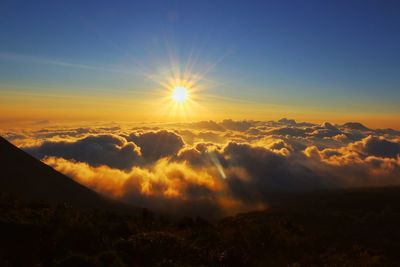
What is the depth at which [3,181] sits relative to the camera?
6912cm

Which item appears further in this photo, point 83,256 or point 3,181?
point 3,181

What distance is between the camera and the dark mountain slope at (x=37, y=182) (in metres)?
71.6

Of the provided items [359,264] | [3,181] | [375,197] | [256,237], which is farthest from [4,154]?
[375,197]

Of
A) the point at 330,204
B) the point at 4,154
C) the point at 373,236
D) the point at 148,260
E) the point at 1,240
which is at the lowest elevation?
the point at 330,204

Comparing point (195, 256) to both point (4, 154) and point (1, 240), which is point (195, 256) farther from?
point (4, 154)

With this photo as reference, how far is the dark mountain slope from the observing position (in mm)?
71625

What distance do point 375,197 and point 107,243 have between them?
180m

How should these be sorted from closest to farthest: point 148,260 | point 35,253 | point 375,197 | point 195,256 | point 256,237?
point 35,253, point 148,260, point 195,256, point 256,237, point 375,197

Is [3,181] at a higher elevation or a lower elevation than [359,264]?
lower

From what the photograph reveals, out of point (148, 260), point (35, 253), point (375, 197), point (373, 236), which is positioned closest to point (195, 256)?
point (148, 260)

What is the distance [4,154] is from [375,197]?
15923 cm

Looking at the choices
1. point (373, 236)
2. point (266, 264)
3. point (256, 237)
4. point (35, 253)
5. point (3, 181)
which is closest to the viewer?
→ point (35, 253)

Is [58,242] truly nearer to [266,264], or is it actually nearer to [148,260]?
[148,260]

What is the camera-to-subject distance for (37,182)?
77875 millimetres
